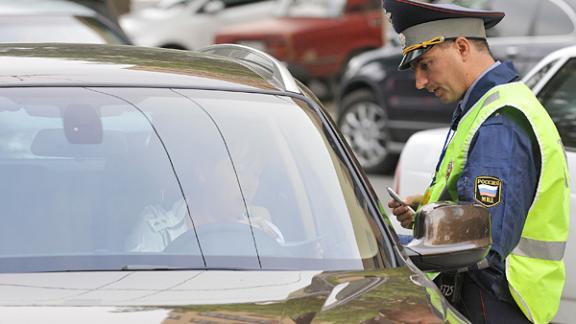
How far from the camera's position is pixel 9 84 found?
3723 mm

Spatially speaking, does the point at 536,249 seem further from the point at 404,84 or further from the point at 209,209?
the point at 404,84

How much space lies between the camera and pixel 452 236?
3.65 metres

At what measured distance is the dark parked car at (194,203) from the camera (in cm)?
327

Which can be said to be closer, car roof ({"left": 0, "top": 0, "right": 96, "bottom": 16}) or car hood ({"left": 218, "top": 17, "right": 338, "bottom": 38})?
car roof ({"left": 0, "top": 0, "right": 96, "bottom": 16})

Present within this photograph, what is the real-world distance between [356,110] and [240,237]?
9.52 metres

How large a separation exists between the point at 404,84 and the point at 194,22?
923cm

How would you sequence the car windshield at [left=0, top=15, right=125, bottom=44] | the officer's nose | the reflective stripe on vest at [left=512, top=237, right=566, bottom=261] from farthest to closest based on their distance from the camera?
the car windshield at [left=0, top=15, right=125, bottom=44] → the officer's nose → the reflective stripe on vest at [left=512, top=237, right=566, bottom=261]

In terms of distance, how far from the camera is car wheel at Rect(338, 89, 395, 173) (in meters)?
12.6

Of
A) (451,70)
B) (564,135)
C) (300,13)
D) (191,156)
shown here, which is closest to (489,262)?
(451,70)

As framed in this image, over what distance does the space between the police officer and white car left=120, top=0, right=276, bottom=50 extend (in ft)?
53.8

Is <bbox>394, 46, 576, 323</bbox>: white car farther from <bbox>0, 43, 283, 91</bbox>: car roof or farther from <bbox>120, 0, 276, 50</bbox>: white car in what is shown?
<bbox>120, 0, 276, 50</bbox>: white car

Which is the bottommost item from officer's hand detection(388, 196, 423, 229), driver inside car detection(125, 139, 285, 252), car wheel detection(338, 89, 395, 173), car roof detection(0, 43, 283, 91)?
car wheel detection(338, 89, 395, 173)

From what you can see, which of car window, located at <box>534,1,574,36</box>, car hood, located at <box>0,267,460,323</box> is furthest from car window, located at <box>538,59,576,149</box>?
car window, located at <box>534,1,574,36</box>

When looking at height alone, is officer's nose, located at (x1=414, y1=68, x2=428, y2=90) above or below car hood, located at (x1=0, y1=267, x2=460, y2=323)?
above
